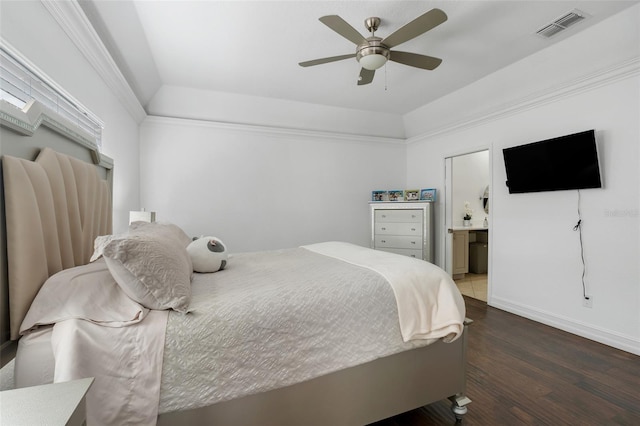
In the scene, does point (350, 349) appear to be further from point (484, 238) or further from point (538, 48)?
point (484, 238)

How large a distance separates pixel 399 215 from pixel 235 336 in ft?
11.8

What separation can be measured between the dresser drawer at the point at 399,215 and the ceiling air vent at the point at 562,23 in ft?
7.80

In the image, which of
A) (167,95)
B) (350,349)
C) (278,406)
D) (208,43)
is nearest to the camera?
(278,406)

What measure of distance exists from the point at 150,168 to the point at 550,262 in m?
4.73

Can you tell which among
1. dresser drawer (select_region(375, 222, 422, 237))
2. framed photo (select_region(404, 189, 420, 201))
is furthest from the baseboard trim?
framed photo (select_region(404, 189, 420, 201))

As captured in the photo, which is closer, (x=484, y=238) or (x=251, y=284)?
(x=251, y=284)

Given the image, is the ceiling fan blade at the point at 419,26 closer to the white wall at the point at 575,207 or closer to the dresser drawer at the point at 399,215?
the white wall at the point at 575,207

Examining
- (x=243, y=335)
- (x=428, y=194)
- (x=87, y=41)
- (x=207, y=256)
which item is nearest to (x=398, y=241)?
(x=428, y=194)

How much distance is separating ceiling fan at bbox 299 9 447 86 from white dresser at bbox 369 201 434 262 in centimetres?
227

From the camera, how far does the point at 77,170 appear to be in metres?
1.49

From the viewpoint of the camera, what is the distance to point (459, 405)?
1629mm

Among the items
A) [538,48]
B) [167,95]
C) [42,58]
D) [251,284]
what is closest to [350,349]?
[251,284]

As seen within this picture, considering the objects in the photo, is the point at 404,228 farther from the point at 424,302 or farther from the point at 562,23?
the point at 424,302

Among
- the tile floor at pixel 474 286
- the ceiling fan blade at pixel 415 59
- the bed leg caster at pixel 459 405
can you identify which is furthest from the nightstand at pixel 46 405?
the tile floor at pixel 474 286
